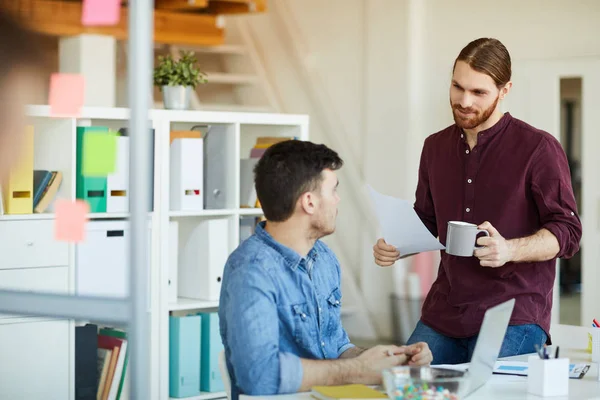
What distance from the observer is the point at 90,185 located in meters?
4.07

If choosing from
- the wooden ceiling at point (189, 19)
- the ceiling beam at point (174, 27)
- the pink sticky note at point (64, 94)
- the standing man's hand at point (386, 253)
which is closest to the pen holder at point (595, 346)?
the standing man's hand at point (386, 253)

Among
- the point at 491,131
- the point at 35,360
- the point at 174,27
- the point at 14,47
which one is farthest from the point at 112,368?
the point at 174,27

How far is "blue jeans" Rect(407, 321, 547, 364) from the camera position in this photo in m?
2.68

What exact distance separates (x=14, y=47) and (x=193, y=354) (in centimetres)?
197

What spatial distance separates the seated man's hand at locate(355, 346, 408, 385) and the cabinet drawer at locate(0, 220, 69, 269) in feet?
6.56

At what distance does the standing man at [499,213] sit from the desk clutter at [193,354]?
1.69m

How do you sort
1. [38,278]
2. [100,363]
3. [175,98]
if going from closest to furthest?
[38,278]
[100,363]
[175,98]

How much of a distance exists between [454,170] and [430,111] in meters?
3.74

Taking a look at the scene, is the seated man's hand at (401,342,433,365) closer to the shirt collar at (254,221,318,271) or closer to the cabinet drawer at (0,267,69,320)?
the shirt collar at (254,221,318,271)

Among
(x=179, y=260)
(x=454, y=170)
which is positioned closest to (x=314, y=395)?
(x=454, y=170)

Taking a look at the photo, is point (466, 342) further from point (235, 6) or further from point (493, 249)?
point (235, 6)

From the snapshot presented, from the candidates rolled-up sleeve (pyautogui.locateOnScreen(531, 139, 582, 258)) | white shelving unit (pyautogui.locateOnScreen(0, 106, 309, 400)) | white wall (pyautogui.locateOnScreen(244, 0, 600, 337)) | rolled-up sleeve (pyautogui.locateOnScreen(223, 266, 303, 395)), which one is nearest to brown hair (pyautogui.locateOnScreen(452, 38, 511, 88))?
rolled-up sleeve (pyautogui.locateOnScreen(531, 139, 582, 258))

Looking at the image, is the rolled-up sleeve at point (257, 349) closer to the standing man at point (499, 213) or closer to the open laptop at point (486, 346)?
the open laptop at point (486, 346)

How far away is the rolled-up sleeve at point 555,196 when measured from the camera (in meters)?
2.68
